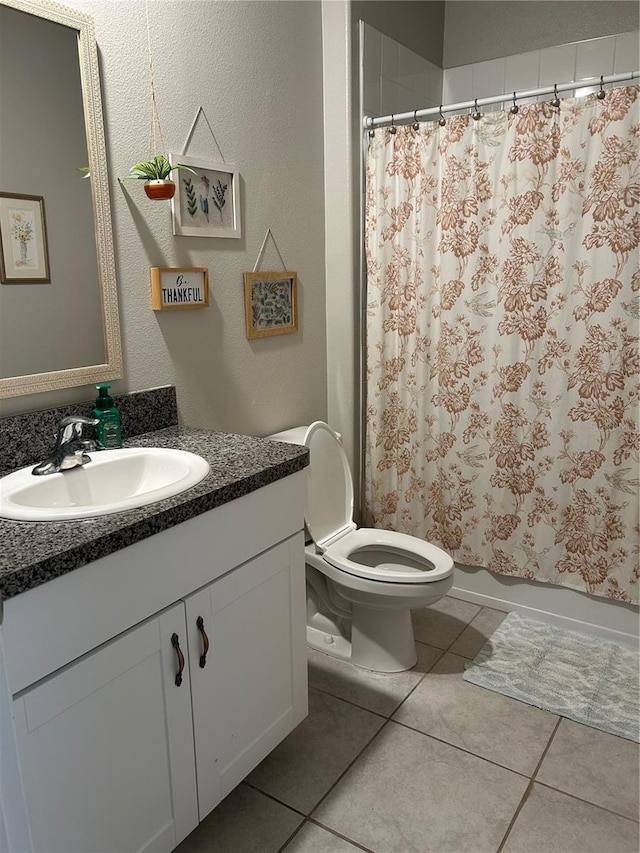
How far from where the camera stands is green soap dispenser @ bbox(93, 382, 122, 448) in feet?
5.49

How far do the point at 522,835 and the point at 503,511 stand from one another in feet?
3.74

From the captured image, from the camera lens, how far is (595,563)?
235cm

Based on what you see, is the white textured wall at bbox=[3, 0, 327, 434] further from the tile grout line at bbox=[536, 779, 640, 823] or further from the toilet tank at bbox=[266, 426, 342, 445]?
the tile grout line at bbox=[536, 779, 640, 823]

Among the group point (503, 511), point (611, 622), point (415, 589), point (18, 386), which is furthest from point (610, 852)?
point (18, 386)

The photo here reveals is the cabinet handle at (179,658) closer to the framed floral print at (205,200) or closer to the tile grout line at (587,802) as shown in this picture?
the tile grout line at (587,802)

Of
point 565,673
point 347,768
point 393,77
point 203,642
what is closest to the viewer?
point 203,642

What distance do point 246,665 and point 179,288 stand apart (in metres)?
1.07

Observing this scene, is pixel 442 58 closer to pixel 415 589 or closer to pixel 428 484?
pixel 428 484

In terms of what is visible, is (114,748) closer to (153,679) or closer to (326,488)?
(153,679)

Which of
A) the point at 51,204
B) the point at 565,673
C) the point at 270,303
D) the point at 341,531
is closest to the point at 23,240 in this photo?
the point at 51,204

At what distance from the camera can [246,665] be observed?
155 cm

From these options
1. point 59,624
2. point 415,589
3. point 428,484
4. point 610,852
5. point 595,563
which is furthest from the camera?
point 428,484

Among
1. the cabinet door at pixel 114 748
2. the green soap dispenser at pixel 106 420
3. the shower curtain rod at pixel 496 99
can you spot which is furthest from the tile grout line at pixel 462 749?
the shower curtain rod at pixel 496 99

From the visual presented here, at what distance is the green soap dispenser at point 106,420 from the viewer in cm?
167
